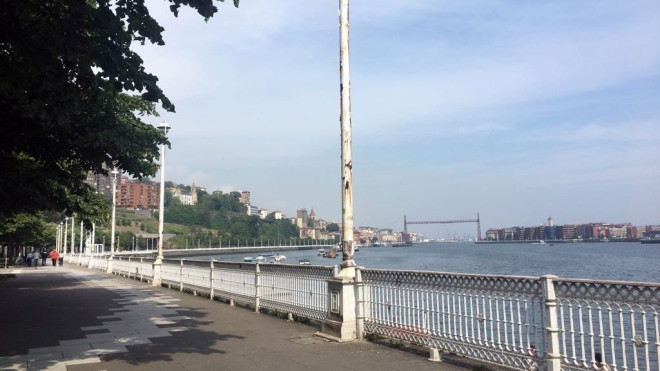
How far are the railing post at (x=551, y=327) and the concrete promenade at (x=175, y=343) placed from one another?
1.14 m

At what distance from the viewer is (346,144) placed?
396 inches

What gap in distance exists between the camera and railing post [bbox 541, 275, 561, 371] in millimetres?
6195

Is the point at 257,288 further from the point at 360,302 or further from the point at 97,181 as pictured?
the point at 97,181

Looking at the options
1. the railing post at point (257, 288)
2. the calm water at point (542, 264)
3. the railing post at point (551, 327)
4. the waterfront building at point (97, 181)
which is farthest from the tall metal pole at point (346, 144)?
the calm water at point (542, 264)

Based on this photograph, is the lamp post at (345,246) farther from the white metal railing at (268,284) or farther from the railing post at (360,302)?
the white metal railing at (268,284)

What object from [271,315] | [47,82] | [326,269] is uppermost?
[47,82]

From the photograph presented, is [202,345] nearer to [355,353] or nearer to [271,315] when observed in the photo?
[355,353]

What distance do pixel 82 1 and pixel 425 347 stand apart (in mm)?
7490

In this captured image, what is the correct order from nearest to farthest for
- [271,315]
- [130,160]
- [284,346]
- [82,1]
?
[82,1] → [284,346] → [271,315] → [130,160]

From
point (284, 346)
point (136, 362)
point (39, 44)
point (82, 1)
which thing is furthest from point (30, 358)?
point (82, 1)

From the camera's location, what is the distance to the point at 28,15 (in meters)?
8.11

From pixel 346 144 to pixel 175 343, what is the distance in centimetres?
477

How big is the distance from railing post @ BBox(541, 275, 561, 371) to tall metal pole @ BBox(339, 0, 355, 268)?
3.91m

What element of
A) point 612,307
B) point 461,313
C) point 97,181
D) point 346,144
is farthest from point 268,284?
point 97,181
